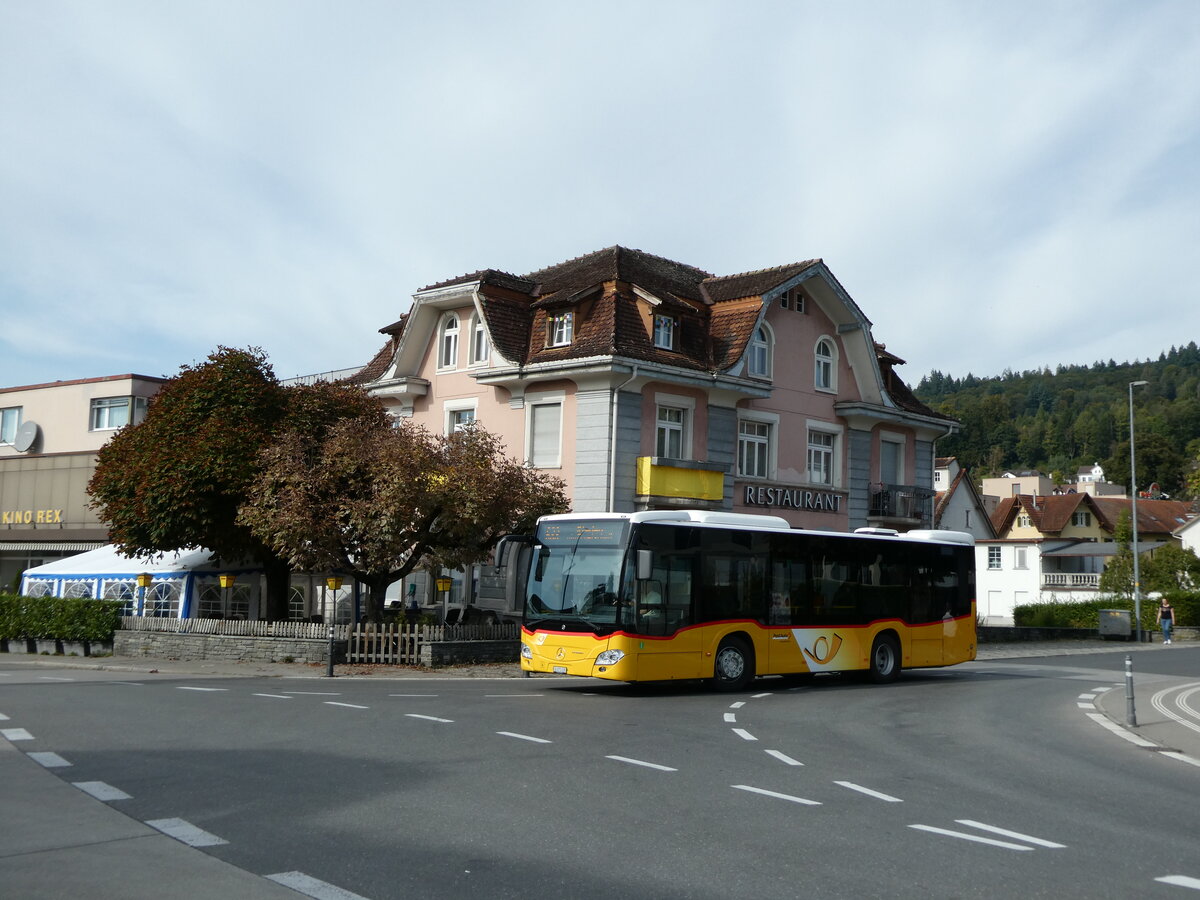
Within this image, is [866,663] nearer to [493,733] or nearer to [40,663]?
[493,733]

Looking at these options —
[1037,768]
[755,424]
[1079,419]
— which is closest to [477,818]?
[1037,768]

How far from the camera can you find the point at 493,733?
13.3m

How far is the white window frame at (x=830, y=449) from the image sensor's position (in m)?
35.6

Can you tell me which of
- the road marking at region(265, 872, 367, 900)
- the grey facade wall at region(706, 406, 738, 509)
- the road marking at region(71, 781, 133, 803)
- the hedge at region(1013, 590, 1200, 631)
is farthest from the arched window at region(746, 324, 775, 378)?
the road marking at region(265, 872, 367, 900)

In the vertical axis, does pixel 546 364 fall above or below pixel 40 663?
above

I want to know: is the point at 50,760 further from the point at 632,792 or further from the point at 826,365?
the point at 826,365

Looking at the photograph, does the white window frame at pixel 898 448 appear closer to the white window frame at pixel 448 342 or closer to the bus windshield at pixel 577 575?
the white window frame at pixel 448 342

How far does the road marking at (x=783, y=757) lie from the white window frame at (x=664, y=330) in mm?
19797

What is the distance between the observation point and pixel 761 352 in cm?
3438

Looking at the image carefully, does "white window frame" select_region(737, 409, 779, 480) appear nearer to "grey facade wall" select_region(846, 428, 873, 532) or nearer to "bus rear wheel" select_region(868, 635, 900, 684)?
"grey facade wall" select_region(846, 428, 873, 532)

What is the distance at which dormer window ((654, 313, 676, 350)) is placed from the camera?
31484 mm

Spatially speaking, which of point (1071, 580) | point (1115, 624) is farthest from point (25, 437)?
point (1071, 580)

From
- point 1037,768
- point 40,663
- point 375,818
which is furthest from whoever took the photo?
point 40,663

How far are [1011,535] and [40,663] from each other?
6810 cm
